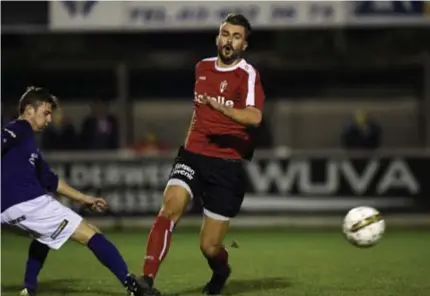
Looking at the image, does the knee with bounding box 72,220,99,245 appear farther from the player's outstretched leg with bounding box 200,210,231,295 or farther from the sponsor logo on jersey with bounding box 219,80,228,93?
the sponsor logo on jersey with bounding box 219,80,228,93

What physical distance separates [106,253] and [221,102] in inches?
60.2

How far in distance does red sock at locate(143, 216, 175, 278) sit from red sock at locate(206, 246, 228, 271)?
69cm

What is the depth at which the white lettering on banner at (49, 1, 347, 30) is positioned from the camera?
19609mm

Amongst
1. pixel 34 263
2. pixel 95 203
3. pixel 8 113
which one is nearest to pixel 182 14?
pixel 8 113

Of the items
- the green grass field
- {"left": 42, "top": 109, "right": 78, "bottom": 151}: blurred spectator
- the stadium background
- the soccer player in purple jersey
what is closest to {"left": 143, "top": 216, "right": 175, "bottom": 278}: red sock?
the soccer player in purple jersey

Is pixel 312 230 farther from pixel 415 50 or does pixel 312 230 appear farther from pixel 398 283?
pixel 398 283

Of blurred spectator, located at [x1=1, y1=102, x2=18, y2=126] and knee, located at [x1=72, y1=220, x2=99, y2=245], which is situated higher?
knee, located at [x1=72, y1=220, x2=99, y2=245]

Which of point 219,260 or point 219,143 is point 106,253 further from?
point 219,143

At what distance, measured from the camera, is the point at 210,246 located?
10.1 meters

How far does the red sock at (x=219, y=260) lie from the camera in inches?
401

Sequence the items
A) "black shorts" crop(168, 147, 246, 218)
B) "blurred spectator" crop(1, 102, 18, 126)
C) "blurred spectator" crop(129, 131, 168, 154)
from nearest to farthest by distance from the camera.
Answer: "black shorts" crop(168, 147, 246, 218)
"blurred spectator" crop(129, 131, 168, 154)
"blurred spectator" crop(1, 102, 18, 126)

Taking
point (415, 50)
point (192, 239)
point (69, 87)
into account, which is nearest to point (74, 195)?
point (192, 239)

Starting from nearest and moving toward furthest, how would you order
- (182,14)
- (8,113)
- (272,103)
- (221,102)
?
(221,102) < (182,14) < (8,113) < (272,103)

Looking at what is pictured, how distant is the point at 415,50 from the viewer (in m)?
21.2
